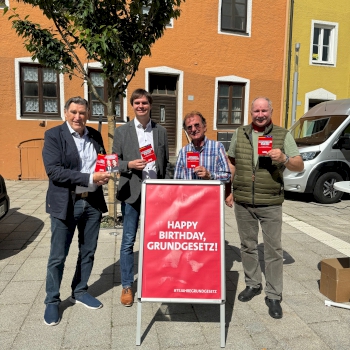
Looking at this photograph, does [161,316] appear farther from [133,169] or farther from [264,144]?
[264,144]

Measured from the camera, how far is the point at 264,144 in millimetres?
2842

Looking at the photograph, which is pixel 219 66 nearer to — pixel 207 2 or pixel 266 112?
pixel 207 2

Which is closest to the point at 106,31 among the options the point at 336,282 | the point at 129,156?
the point at 129,156

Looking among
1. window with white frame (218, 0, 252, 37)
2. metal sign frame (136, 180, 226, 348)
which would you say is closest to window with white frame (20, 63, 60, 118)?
window with white frame (218, 0, 252, 37)

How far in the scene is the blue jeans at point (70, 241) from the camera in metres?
2.92

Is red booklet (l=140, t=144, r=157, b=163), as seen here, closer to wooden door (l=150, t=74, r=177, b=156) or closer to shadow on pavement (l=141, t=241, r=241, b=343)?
shadow on pavement (l=141, t=241, r=241, b=343)

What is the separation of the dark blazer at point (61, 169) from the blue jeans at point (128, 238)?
0.56 metres

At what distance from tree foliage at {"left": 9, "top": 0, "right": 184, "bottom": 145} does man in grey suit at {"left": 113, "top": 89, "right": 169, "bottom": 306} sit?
6.62ft

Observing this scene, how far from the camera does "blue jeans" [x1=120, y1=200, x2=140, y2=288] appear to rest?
3.22 metres

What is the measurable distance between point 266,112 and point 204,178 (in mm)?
811

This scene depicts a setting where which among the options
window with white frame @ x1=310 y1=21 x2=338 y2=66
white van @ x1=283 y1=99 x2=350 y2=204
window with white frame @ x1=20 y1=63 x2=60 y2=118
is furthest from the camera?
window with white frame @ x1=310 y1=21 x2=338 y2=66

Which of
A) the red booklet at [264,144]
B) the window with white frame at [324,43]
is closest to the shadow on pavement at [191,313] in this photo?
the red booklet at [264,144]

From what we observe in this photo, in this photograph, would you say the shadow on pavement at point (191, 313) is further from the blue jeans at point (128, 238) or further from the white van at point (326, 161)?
the white van at point (326, 161)

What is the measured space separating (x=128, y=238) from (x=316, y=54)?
13.2m
